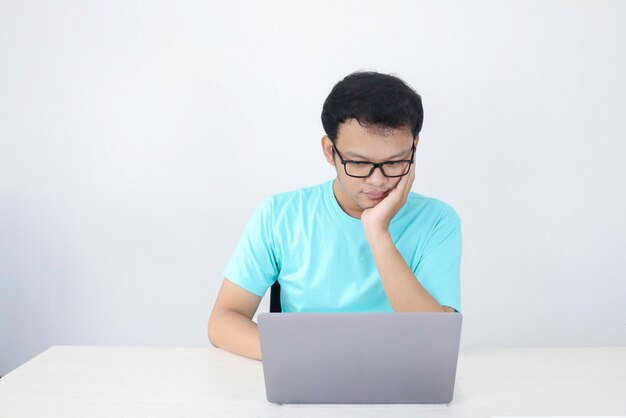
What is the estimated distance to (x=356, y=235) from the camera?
1.99m

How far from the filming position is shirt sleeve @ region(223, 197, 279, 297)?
197 centimetres

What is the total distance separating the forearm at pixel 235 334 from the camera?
Answer: 66.8 inches

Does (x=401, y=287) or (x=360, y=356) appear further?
(x=401, y=287)

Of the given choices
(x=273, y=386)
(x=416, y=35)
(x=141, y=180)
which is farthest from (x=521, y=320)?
(x=273, y=386)

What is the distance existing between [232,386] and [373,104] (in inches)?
28.9

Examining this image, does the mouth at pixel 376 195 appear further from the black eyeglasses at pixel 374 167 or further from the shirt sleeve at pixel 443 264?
the shirt sleeve at pixel 443 264

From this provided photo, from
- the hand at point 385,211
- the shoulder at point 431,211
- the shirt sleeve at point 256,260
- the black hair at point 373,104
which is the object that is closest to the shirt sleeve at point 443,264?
the shoulder at point 431,211

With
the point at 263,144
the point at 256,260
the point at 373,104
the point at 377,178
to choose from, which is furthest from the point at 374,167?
the point at 263,144

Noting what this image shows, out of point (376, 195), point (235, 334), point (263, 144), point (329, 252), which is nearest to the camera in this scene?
point (235, 334)

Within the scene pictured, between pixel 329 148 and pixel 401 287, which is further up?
pixel 329 148

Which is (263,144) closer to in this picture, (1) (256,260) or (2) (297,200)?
(2) (297,200)

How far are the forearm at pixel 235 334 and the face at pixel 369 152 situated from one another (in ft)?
1.34

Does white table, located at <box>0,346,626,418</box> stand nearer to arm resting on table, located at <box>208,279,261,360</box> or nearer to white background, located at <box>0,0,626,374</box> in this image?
arm resting on table, located at <box>208,279,261,360</box>

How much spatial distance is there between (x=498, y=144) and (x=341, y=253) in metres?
1.37
